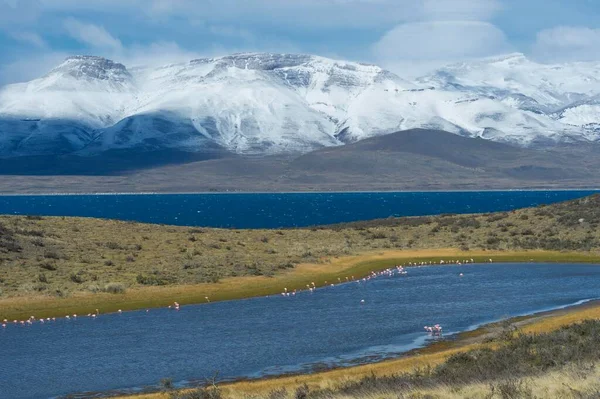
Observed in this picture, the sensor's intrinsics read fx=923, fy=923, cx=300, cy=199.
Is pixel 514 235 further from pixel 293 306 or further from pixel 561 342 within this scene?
pixel 561 342

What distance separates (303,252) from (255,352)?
34.6m

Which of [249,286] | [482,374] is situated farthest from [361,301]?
[482,374]

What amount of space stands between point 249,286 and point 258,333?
51.6 ft

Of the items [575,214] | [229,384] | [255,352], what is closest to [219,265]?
[255,352]

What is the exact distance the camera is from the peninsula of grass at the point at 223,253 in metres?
51.7

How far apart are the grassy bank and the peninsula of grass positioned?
63 mm

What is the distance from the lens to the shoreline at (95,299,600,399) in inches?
1183

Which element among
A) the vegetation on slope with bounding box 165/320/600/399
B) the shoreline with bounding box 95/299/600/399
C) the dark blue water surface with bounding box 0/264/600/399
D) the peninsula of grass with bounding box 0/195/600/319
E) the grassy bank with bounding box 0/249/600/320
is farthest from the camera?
the peninsula of grass with bounding box 0/195/600/319

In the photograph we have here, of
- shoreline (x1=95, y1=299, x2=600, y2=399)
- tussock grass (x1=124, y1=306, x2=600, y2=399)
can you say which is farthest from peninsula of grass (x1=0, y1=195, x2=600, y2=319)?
tussock grass (x1=124, y1=306, x2=600, y2=399)

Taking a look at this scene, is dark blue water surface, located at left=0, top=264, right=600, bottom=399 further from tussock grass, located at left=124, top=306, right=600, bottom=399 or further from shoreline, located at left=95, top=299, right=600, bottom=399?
tussock grass, located at left=124, top=306, right=600, bottom=399

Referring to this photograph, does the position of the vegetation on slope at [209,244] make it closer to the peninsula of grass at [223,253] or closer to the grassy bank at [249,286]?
the peninsula of grass at [223,253]

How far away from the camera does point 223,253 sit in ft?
225

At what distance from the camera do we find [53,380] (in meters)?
32.8

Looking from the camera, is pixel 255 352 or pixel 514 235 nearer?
pixel 255 352
